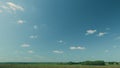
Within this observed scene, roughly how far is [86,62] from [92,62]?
1918mm

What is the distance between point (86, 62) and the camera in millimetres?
70812

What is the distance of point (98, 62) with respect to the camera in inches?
2729

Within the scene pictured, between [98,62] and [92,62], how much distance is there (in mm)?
2067

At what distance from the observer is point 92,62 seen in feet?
231

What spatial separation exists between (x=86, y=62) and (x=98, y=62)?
12.8 ft
